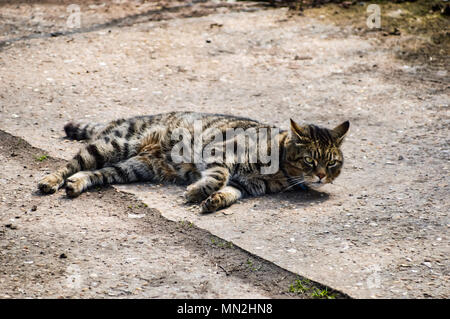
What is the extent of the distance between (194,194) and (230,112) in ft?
7.62

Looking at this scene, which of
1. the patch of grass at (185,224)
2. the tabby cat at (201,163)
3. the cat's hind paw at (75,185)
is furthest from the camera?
the tabby cat at (201,163)

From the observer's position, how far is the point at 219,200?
17.0 feet

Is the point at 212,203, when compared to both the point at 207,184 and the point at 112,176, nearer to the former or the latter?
the point at 207,184

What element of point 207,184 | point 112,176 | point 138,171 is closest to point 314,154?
point 207,184

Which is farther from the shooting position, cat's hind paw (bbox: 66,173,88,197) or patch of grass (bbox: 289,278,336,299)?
cat's hind paw (bbox: 66,173,88,197)

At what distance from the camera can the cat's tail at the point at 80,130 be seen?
6496mm

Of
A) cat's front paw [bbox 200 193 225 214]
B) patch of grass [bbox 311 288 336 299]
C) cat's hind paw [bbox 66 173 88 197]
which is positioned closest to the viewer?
patch of grass [bbox 311 288 336 299]

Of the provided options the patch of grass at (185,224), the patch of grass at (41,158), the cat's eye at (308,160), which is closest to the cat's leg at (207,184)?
the patch of grass at (185,224)

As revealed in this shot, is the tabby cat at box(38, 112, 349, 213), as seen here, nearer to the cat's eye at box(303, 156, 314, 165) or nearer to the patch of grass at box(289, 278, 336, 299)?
the cat's eye at box(303, 156, 314, 165)

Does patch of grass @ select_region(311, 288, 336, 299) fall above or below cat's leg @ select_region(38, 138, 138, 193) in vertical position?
below

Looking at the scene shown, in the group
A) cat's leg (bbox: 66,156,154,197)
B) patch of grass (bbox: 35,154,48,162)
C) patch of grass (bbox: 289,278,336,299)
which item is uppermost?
patch of grass (bbox: 35,154,48,162)

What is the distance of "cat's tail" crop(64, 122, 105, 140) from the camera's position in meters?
6.50

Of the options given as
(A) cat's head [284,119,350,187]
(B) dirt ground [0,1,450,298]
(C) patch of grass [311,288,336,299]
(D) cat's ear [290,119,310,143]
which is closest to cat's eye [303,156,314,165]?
(A) cat's head [284,119,350,187]

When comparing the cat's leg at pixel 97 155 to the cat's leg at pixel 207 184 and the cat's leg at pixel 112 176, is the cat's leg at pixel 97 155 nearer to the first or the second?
the cat's leg at pixel 112 176
